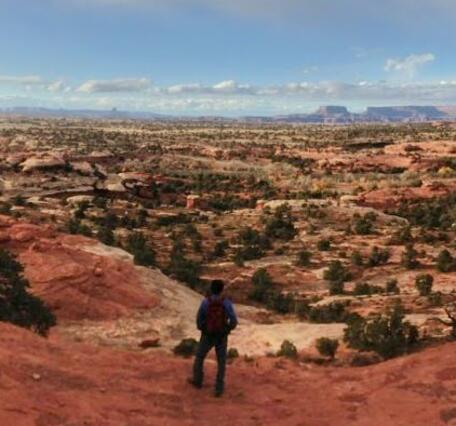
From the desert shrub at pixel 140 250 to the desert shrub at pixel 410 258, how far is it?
10.9m

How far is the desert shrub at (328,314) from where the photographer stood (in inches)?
745

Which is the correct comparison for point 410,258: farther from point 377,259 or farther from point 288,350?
point 288,350

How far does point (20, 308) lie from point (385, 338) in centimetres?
805

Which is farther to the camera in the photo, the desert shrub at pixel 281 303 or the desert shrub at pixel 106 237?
the desert shrub at pixel 106 237

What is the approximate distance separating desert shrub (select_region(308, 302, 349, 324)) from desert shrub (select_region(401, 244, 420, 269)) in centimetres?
787

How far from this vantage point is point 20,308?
1427cm

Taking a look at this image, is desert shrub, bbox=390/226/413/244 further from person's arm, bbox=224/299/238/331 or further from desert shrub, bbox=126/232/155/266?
person's arm, bbox=224/299/238/331

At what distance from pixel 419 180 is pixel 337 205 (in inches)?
709

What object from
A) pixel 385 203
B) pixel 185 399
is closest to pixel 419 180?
pixel 385 203

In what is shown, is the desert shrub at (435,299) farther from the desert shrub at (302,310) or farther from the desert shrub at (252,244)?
the desert shrub at (252,244)

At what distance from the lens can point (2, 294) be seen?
14.4 meters

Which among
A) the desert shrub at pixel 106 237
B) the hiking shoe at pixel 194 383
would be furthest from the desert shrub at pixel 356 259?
the hiking shoe at pixel 194 383

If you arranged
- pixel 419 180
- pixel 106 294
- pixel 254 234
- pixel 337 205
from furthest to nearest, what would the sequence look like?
pixel 419 180, pixel 337 205, pixel 254 234, pixel 106 294

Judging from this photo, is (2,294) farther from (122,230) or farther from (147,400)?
(122,230)
